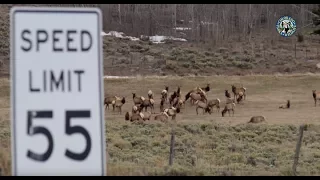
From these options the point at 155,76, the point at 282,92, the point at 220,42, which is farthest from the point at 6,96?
the point at 220,42

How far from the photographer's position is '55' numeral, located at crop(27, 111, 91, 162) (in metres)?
2.01

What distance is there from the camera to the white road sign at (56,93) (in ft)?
6.56

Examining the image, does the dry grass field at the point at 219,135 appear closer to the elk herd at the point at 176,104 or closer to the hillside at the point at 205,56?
the elk herd at the point at 176,104

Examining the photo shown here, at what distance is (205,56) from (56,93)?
50.6 m

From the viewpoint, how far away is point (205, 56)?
52.4m

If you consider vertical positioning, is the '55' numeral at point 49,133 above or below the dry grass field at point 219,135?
above

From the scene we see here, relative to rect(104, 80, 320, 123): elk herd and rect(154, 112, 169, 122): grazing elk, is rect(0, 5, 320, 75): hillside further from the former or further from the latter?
rect(154, 112, 169, 122): grazing elk

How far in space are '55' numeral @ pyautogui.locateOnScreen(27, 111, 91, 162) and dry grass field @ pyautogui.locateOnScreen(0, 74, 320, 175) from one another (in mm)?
3839

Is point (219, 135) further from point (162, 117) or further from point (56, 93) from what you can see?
point (56, 93)

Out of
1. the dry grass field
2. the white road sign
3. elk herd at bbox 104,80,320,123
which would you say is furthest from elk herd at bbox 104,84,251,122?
the white road sign

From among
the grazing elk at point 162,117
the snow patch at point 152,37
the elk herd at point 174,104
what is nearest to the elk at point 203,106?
the elk herd at point 174,104

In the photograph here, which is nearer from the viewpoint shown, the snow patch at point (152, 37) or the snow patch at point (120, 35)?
the snow patch at point (152, 37)

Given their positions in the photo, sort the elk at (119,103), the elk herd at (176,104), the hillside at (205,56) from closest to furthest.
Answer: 1. the elk herd at (176,104)
2. the elk at (119,103)
3. the hillside at (205,56)

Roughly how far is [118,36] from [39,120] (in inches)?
2210
